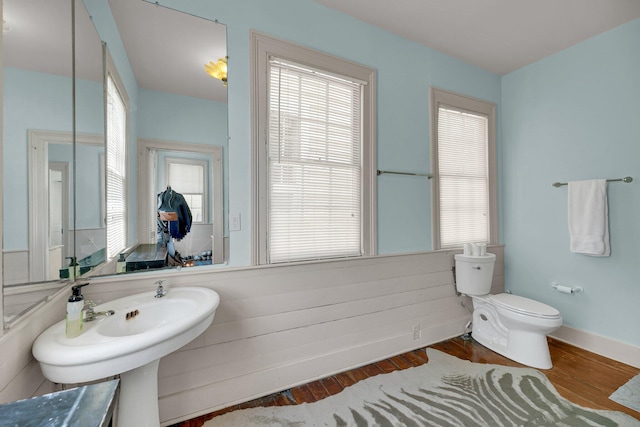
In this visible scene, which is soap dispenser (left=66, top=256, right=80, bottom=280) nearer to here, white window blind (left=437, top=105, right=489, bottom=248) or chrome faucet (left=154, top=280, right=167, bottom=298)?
chrome faucet (left=154, top=280, right=167, bottom=298)

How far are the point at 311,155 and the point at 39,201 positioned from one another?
1.43 m

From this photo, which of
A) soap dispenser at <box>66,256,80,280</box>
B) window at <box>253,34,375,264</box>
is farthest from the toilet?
soap dispenser at <box>66,256,80,280</box>

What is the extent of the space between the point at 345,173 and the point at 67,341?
5.78 feet

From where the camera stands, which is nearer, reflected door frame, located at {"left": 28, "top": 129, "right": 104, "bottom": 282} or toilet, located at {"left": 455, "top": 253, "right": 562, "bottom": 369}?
Result: reflected door frame, located at {"left": 28, "top": 129, "right": 104, "bottom": 282}

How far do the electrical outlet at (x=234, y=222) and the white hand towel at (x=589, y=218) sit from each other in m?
2.79

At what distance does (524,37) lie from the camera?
236 cm

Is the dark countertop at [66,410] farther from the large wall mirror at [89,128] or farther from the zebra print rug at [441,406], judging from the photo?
the zebra print rug at [441,406]

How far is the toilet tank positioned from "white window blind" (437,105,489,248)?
0.23 metres

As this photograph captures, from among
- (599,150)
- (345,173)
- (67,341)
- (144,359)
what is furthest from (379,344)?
(599,150)

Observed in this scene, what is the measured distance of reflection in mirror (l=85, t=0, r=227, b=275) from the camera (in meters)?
1.56

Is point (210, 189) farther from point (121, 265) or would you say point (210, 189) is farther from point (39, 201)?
point (39, 201)

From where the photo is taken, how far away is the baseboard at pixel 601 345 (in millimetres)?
2156

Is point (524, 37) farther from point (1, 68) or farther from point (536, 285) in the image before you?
point (1, 68)

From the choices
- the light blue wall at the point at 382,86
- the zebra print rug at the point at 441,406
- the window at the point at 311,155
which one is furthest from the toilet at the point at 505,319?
the window at the point at 311,155
